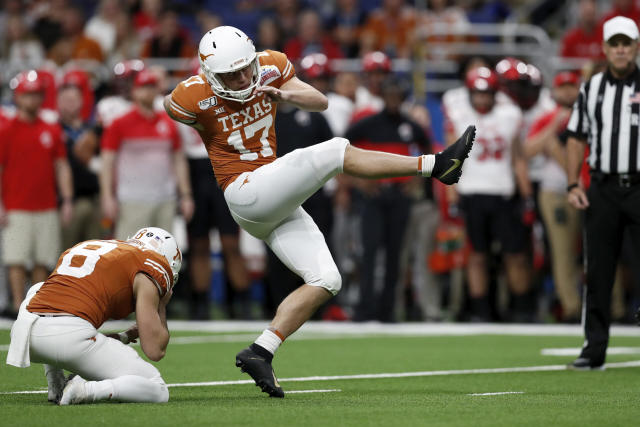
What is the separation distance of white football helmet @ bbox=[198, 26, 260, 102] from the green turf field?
1.54 metres

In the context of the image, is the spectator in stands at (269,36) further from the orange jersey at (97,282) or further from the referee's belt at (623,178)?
the orange jersey at (97,282)

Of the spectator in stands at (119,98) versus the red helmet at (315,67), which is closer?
the red helmet at (315,67)

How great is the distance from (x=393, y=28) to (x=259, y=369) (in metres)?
9.72

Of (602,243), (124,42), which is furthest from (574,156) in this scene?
(124,42)

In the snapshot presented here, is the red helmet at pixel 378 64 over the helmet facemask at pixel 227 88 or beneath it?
beneath

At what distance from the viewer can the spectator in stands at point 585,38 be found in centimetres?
1384

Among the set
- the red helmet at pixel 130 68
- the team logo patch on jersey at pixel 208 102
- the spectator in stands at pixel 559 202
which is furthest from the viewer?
the red helmet at pixel 130 68

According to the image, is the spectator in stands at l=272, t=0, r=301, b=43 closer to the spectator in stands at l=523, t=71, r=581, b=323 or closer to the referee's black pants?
the spectator in stands at l=523, t=71, r=581, b=323

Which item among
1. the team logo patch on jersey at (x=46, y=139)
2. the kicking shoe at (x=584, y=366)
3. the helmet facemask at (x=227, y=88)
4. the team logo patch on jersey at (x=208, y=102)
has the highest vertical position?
the helmet facemask at (x=227, y=88)

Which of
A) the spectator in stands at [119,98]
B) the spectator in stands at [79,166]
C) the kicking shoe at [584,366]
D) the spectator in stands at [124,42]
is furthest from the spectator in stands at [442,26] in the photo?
the kicking shoe at [584,366]

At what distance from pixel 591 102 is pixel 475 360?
1932 millimetres

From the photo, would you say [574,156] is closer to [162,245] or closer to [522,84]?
[162,245]

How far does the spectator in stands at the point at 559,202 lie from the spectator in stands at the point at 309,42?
12.6ft

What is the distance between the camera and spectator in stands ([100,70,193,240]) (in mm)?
11164
